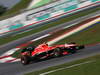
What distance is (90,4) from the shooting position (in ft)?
89.5

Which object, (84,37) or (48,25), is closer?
(84,37)

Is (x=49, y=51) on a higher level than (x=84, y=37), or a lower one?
lower

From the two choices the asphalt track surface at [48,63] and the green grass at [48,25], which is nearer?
the asphalt track surface at [48,63]

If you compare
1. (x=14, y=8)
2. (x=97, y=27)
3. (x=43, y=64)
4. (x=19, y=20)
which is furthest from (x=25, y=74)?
(x=14, y=8)

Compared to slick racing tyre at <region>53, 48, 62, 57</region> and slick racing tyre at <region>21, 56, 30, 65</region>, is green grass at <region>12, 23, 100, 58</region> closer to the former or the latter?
slick racing tyre at <region>21, 56, 30, 65</region>

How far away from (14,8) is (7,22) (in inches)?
600

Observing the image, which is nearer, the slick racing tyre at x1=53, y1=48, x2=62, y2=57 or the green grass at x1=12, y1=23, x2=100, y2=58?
the slick racing tyre at x1=53, y1=48, x2=62, y2=57

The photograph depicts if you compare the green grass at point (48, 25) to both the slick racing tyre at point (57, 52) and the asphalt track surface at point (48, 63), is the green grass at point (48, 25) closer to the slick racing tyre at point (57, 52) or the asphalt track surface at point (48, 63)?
the asphalt track surface at point (48, 63)

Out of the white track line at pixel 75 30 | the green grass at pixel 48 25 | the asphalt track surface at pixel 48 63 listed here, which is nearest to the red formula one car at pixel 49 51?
the asphalt track surface at pixel 48 63

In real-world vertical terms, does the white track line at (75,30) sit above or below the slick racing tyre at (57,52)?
above

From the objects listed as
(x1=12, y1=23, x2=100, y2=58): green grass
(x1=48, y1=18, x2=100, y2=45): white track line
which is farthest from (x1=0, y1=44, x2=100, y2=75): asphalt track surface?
(x1=48, y1=18, x2=100, y2=45): white track line

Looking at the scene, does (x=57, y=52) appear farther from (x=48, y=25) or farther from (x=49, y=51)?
(x=48, y=25)

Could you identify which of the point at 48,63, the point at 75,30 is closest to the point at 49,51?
the point at 48,63

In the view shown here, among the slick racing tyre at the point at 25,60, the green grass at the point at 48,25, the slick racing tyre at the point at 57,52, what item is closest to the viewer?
the slick racing tyre at the point at 57,52
